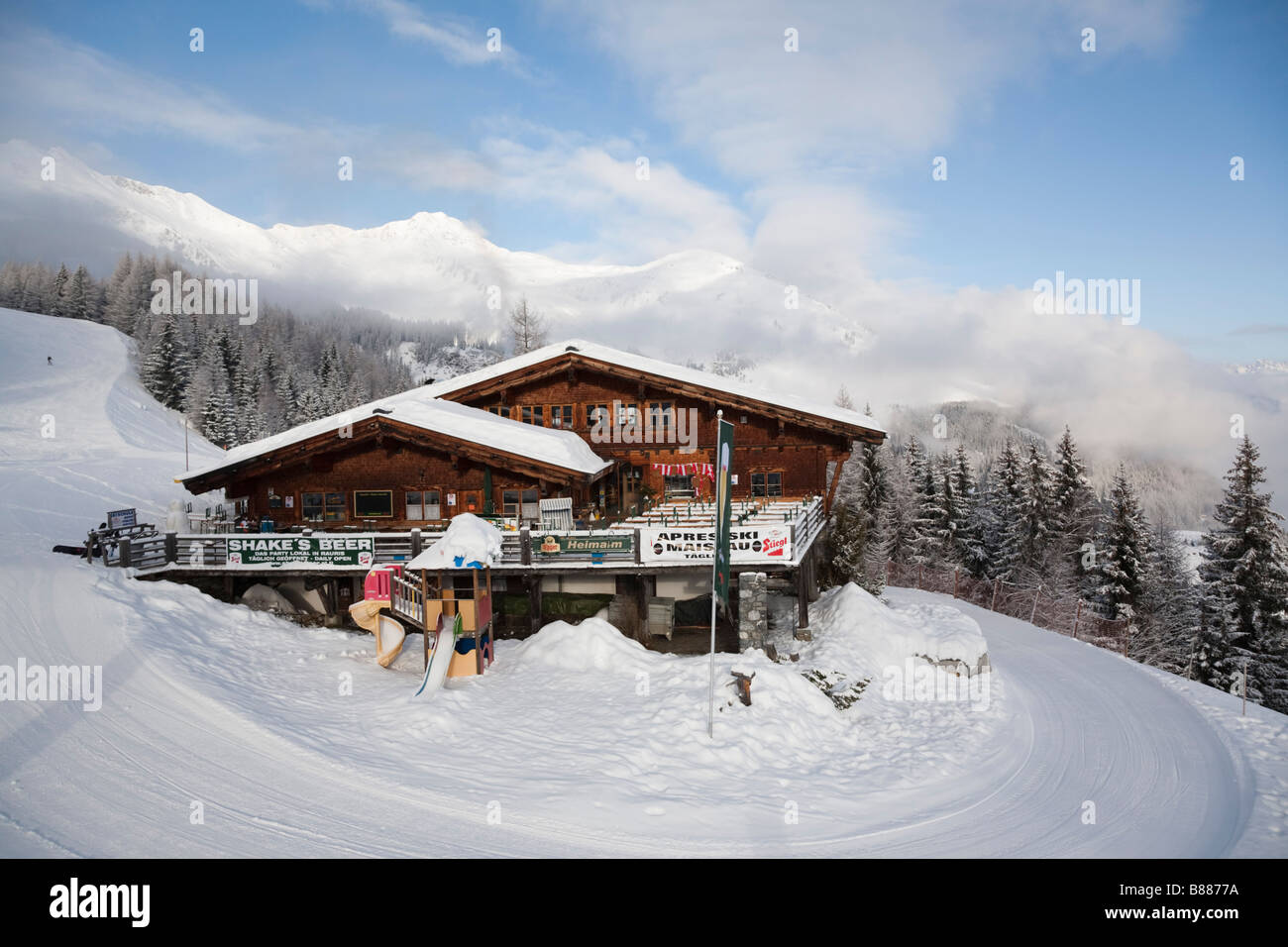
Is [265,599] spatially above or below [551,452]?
below

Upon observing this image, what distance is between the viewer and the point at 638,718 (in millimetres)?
13914

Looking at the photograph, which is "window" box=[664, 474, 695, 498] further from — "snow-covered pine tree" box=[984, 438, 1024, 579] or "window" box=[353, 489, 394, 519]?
"snow-covered pine tree" box=[984, 438, 1024, 579]

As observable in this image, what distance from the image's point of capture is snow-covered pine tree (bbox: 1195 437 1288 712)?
95.1 ft

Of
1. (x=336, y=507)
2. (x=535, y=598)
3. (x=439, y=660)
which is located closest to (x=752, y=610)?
(x=535, y=598)

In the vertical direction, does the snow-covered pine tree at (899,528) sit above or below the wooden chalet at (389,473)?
below

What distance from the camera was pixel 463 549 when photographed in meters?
15.5

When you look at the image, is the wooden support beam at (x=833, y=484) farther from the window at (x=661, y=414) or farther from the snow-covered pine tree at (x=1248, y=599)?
the snow-covered pine tree at (x=1248, y=599)

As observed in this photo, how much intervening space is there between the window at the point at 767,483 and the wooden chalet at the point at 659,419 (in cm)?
4

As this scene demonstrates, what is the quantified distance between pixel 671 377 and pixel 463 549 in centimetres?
1232

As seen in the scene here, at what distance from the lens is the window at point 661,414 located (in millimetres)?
26389

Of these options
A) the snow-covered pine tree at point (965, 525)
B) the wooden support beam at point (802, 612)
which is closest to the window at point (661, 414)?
the wooden support beam at point (802, 612)
